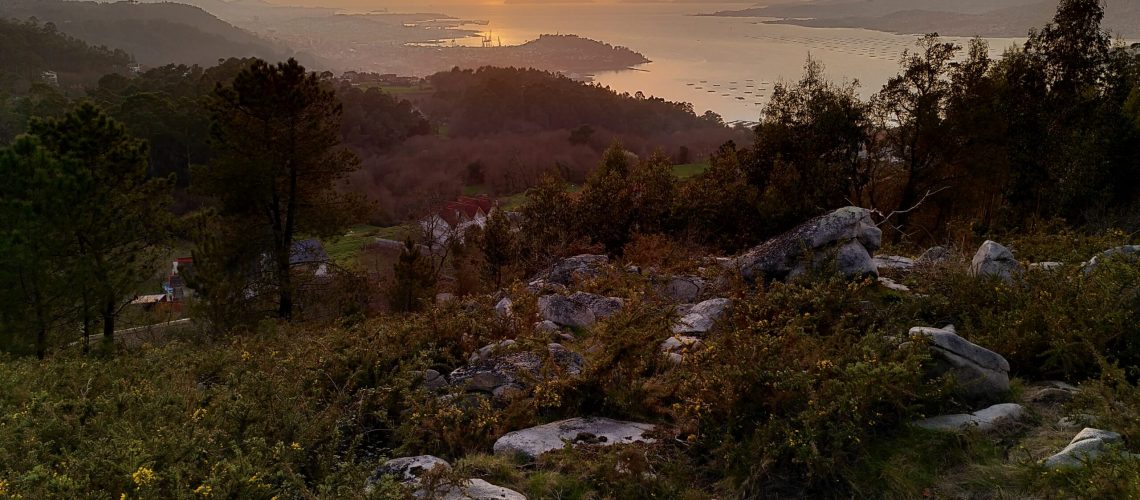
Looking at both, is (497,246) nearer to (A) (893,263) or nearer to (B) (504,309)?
(B) (504,309)

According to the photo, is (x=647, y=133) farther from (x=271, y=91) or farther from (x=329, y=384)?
(x=329, y=384)

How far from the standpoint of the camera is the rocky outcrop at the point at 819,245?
24.6 feet

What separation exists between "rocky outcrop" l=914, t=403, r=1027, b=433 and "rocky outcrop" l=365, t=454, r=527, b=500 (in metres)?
2.66

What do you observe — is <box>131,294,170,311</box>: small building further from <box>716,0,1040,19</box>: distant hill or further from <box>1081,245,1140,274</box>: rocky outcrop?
Result: <box>716,0,1040,19</box>: distant hill

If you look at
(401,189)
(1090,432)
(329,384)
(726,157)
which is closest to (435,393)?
(329,384)

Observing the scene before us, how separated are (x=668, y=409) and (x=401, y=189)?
4728 cm

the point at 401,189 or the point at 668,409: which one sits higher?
the point at 668,409

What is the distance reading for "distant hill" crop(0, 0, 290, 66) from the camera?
112 meters

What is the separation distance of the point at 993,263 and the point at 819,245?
188 cm

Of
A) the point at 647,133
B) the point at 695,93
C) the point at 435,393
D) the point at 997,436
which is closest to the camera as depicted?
the point at 997,436

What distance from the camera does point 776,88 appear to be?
14.5m

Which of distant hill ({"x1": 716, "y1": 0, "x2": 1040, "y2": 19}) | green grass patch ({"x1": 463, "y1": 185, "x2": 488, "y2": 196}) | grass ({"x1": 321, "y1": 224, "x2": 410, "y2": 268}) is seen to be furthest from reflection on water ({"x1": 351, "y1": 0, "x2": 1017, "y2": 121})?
grass ({"x1": 321, "y1": 224, "x2": 410, "y2": 268})

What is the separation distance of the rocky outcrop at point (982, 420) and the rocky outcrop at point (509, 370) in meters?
2.52

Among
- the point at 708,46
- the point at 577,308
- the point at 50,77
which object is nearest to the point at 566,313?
the point at 577,308
